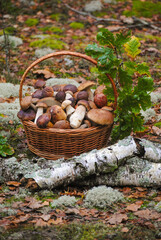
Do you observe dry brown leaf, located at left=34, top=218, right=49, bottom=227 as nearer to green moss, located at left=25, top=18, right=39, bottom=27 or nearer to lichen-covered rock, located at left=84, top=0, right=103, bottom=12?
green moss, located at left=25, top=18, right=39, bottom=27

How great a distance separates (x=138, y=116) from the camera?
13.0ft

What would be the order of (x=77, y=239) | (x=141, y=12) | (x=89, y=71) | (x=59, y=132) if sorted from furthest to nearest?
Result: (x=141, y=12) → (x=89, y=71) → (x=59, y=132) → (x=77, y=239)

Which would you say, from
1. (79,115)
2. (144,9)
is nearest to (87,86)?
(79,115)

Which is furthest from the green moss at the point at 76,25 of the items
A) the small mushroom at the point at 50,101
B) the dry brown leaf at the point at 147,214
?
the dry brown leaf at the point at 147,214

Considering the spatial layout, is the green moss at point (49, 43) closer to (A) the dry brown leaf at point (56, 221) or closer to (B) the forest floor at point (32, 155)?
A: (B) the forest floor at point (32, 155)

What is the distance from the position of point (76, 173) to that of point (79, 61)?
494 centimetres

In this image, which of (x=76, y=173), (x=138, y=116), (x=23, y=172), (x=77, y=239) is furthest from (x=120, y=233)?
(x=138, y=116)

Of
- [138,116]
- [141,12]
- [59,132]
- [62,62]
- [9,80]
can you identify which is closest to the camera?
[59,132]

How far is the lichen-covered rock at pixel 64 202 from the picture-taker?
2989 mm

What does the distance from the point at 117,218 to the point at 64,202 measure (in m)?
0.62

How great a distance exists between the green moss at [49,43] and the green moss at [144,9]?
3.46m

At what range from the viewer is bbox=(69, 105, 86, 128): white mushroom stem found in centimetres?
382

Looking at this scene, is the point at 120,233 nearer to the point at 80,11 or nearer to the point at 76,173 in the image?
the point at 76,173

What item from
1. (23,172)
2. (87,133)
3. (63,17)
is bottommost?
(23,172)
